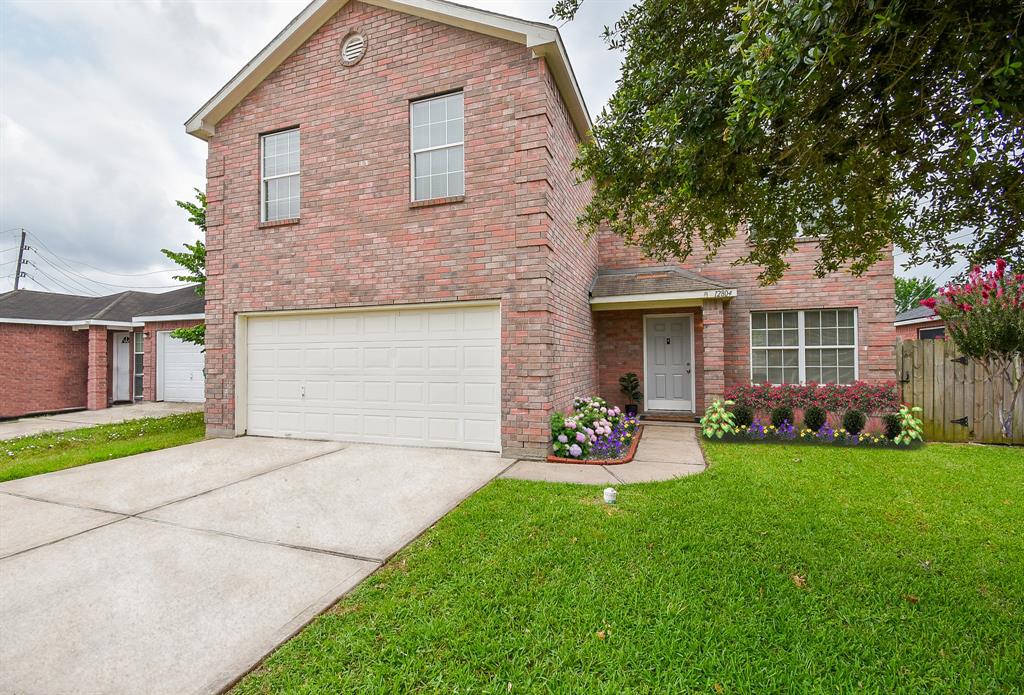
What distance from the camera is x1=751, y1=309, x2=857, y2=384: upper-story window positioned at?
30.5ft

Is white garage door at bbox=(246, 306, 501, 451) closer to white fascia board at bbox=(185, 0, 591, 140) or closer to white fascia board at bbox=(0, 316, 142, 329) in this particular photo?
white fascia board at bbox=(185, 0, 591, 140)

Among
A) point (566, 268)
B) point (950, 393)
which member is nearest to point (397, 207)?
point (566, 268)

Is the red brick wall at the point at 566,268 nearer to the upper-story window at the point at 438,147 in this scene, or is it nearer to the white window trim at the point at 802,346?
the upper-story window at the point at 438,147

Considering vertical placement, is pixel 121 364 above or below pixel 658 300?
below

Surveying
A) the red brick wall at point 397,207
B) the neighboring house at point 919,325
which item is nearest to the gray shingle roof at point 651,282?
the red brick wall at point 397,207

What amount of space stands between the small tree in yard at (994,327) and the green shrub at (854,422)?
2.24 m

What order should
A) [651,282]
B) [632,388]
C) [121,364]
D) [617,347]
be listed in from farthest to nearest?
[121,364] → [617,347] → [632,388] → [651,282]

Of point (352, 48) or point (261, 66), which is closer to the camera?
point (352, 48)

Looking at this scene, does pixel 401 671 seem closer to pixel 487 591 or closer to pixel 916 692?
pixel 487 591

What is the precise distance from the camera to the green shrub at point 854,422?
25.2 ft

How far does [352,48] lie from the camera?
302 inches

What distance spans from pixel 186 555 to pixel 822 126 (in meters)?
6.14

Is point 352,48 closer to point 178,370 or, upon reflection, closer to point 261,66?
point 261,66

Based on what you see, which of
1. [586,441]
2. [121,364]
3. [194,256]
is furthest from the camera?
[121,364]
